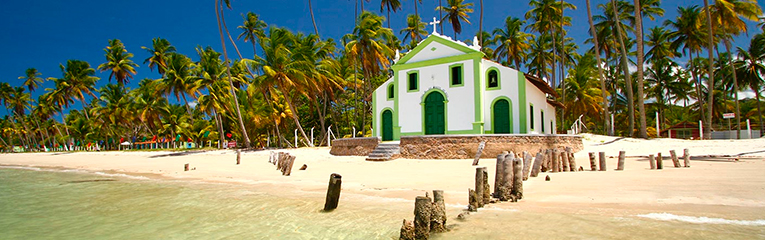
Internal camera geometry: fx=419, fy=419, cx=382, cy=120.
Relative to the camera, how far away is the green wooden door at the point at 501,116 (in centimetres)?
2073

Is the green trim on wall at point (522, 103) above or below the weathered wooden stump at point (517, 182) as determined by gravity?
above

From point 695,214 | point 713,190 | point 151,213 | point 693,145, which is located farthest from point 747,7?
point 151,213

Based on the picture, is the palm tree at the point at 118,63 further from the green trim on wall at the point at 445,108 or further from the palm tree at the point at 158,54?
the green trim on wall at the point at 445,108

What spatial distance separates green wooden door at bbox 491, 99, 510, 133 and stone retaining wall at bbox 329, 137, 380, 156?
6.03 meters

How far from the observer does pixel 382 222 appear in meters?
6.08

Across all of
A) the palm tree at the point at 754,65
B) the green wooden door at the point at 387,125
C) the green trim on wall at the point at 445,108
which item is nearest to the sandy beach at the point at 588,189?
the green trim on wall at the point at 445,108

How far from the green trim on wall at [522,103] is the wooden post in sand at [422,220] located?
54.6 ft

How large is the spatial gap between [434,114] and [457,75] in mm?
2320

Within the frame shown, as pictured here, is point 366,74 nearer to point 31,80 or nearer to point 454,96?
point 454,96

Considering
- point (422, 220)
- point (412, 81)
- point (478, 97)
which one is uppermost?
point (412, 81)

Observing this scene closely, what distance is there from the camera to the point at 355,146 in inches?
808

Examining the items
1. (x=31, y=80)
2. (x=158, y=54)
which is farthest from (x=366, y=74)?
(x=31, y=80)

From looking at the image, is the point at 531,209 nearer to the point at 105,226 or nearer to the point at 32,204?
the point at 105,226

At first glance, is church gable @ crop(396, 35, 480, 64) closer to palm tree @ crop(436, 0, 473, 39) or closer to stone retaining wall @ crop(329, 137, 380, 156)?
stone retaining wall @ crop(329, 137, 380, 156)
